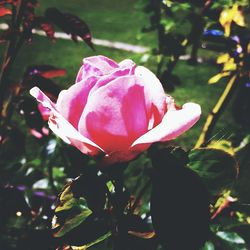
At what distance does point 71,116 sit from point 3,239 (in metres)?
0.77

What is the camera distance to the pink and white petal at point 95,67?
0.63m

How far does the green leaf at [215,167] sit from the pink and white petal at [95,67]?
20 cm

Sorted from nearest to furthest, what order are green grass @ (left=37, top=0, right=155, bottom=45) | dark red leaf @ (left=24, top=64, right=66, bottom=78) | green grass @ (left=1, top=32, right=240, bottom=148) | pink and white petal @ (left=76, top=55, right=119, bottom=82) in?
pink and white petal @ (left=76, top=55, right=119, bottom=82), dark red leaf @ (left=24, top=64, right=66, bottom=78), green grass @ (left=1, top=32, right=240, bottom=148), green grass @ (left=37, top=0, right=155, bottom=45)

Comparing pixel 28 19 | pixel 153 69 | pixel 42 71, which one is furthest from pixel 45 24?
pixel 153 69

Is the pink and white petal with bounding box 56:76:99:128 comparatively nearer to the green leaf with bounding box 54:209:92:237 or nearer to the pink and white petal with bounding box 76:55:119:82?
the pink and white petal with bounding box 76:55:119:82

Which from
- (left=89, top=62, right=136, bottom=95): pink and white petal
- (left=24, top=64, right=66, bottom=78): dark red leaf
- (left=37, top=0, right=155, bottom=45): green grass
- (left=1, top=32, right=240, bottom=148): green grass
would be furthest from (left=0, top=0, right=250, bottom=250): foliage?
(left=37, top=0, right=155, bottom=45): green grass

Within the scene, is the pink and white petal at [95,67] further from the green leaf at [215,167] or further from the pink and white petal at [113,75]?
the green leaf at [215,167]

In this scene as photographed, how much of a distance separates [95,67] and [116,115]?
109mm

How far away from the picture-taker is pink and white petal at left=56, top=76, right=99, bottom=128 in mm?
589

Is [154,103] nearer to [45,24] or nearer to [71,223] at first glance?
[71,223]


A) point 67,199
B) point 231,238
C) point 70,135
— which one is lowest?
point 231,238

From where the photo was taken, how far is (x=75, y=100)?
595 mm

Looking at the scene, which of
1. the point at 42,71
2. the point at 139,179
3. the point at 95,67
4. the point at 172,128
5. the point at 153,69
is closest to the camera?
the point at 172,128

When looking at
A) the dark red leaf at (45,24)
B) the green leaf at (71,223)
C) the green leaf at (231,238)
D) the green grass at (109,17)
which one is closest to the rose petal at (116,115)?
the green leaf at (71,223)
